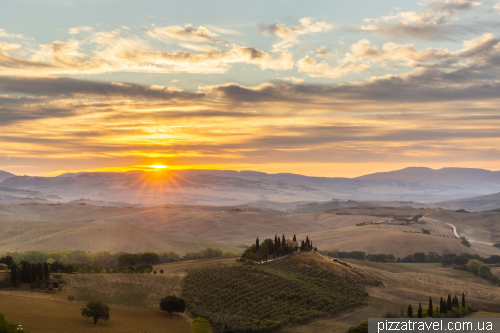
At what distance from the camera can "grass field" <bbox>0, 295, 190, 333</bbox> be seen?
154ft

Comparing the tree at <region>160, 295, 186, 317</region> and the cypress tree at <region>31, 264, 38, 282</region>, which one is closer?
the tree at <region>160, 295, 186, 317</region>

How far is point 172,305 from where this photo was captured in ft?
193

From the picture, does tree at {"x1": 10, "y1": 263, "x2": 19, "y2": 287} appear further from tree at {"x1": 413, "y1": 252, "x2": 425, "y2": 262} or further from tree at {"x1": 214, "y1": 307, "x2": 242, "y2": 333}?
tree at {"x1": 413, "y1": 252, "x2": 425, "y2": 262}

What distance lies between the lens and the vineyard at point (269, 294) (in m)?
58.8

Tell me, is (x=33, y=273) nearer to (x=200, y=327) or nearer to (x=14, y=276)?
(x=14, y=276)

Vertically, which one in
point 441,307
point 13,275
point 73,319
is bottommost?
point 441,307

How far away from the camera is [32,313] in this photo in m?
49.2

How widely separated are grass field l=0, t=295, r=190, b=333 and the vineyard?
5509 mm

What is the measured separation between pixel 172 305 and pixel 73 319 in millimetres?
12651

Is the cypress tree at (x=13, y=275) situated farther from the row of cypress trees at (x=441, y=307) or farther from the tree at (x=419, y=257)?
the tree at (x=419, y=257)

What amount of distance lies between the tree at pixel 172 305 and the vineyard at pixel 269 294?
1973 mm

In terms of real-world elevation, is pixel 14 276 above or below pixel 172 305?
above

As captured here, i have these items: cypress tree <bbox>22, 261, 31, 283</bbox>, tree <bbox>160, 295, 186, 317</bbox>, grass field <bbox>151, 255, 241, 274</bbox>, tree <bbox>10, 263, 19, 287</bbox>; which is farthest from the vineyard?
tree <bbox>10, 263, 19, 287</bbox>

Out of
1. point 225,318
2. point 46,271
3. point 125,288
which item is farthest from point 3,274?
point 225,318
